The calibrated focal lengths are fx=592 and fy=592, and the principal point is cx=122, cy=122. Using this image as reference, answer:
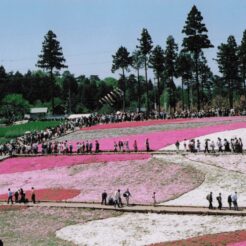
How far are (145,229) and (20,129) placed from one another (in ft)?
168

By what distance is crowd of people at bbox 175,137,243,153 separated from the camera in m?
50.2

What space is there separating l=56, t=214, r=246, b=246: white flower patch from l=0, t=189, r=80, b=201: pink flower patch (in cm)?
854

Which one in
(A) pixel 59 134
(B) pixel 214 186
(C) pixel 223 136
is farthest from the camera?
(A) pixel 59 134

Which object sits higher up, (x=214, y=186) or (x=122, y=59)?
(x=122, y=59)

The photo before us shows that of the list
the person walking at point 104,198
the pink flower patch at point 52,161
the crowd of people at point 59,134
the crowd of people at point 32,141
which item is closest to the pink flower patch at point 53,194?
the person walking at point 104,198

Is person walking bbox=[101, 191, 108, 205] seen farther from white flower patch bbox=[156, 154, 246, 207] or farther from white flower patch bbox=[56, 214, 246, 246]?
white flower patch bbox=[156, 154, 246, 207]

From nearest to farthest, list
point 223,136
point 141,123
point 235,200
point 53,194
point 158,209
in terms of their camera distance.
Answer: point 235,200 < point 158,209 < point 53,194 < point 223,136 < point 141,123

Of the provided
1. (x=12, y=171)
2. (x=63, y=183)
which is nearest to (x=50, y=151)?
(x=12, y=171)

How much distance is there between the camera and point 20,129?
8238cm

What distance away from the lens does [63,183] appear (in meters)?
49.7

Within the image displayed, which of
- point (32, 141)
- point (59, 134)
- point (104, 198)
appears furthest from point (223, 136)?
point (32, 141)

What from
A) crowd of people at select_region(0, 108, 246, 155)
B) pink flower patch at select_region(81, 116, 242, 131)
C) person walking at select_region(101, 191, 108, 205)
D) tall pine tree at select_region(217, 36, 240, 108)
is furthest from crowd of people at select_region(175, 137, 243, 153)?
tall pine tree at select_region(217, 36, 240, 108)

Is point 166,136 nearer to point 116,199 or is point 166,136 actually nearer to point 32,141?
point 32,141

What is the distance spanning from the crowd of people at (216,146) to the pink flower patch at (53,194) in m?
12.2
